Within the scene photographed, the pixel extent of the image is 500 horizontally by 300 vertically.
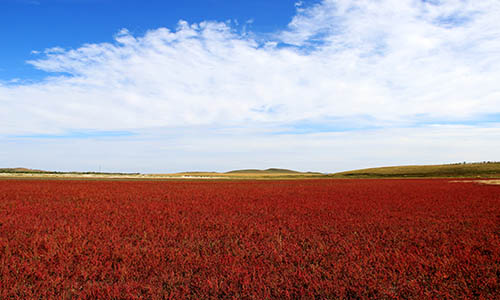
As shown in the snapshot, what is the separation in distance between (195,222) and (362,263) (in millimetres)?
6965

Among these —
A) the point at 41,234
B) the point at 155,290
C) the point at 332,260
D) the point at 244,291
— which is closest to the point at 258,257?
the point at 332,260

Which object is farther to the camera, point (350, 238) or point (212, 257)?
point (350, 238)

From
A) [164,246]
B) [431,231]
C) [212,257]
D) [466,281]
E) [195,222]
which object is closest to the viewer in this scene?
[466,281]

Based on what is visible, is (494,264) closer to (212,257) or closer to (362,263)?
(362,263)

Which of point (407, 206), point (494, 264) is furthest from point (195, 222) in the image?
point (407, 206)

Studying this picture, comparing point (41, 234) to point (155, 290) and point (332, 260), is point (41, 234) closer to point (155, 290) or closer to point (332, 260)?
point (155, 290)

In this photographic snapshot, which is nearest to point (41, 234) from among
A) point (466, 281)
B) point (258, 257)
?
point (258, 257)

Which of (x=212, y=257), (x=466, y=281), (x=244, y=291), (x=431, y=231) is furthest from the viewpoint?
(x=431, y=231)

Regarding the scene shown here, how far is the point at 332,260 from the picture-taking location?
7.28 metres

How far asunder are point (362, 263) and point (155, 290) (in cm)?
425

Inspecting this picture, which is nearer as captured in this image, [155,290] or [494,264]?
[155,290]

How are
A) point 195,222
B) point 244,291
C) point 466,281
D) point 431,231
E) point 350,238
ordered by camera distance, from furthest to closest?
point 195,222 → point 431,231 → point 350,238 → point 466,281 → point 244,291

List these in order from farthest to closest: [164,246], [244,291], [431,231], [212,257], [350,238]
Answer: [431,231] → [350,238] → [164,246] → [212,257] → [244,291]

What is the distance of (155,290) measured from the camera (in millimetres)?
5504
